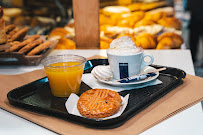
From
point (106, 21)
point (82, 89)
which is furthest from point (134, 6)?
point (82, 89)

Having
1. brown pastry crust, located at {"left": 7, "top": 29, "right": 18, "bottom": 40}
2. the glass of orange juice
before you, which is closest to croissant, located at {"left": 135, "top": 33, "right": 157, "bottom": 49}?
brown pastry crust, located at {"left": 7, "top": 29, "right": 18, "bottom": 40}

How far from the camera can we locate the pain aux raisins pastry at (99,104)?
0.77 m

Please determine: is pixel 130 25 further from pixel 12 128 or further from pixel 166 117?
pixel 12 128

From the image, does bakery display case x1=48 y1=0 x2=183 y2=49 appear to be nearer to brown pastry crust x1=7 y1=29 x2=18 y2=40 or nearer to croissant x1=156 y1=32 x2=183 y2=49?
croissant x1=156 y1=32 x2=183 y2=49

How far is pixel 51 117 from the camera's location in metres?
0.81

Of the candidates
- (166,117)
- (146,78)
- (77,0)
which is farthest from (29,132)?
(77,0)

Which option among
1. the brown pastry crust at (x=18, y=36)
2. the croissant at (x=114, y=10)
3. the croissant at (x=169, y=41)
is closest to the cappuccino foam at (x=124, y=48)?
the brown pastry crust at (x=18, y=36)

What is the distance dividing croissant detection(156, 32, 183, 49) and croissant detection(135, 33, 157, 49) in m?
0.04

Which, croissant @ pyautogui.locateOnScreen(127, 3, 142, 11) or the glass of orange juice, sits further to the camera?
croissant @ pyautogui.locateOnScreen(127, 3, 142, 11)

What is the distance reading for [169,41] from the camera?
76.8 inches

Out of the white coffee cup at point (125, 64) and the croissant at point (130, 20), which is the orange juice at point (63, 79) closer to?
the white coffee cup at point (125, 64)

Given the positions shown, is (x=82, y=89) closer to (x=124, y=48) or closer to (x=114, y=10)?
(x=124, y=48)

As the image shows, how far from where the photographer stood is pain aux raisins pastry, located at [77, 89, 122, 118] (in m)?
0.77

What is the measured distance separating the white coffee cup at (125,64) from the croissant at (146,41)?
0.82m
